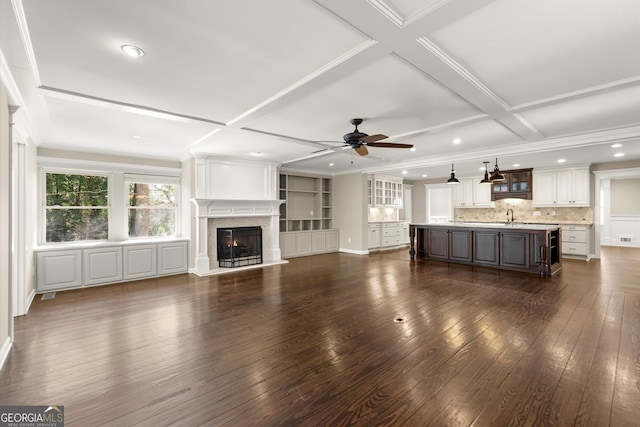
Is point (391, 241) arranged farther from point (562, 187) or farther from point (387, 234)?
point (562, 187)

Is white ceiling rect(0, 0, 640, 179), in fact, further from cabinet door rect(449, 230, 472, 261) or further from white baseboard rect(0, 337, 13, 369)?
cabinet door rect(449, 230, 472, 261)

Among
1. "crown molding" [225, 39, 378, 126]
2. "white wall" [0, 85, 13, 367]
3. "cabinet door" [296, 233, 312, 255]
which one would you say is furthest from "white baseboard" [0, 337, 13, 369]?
"cabinet door" [296, 233, 312, 255]

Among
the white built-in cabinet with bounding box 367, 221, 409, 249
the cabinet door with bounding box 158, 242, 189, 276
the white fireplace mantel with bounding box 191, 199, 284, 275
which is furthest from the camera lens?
the white built-in cabinet with bounding box 367, 221, 409, 249

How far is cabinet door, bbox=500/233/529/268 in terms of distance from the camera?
605cm

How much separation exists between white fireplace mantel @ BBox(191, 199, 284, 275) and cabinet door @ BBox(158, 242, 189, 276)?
299mm

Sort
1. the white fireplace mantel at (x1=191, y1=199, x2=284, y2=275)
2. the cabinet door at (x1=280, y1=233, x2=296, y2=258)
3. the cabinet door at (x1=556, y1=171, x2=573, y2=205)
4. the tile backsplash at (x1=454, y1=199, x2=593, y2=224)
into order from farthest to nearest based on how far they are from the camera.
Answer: the cabinet door at (x1=280, y1=233, x2=296, y2=258)
the tile backsplash at (x1=454, y1=199, x2=593, y2=224)
the cabinet door at (x1=556, y1=171, x2=573, y2=205)
the white fireplace mantel at (x1=191, y1=199, x2=284, y2=275)

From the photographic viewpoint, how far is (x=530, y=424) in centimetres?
178

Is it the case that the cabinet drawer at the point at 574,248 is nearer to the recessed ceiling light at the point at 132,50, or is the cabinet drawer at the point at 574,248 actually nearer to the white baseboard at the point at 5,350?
the recessed ceiling light at the point at 132,50

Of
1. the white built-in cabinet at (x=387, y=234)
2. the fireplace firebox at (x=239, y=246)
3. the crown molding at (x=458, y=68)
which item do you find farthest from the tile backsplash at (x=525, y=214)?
the fireplace firebox at (x=239, y=246)

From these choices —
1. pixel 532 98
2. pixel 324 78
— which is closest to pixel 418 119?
pixel 532 98

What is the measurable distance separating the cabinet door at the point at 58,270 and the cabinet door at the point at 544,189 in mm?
10699

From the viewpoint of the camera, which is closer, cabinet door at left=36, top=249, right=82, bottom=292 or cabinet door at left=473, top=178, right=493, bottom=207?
cabinet door at left=36, top=249, right=82, bottom=292

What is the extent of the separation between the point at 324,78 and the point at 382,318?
9.01ft

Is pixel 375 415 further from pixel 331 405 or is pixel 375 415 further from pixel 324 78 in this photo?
pixel 324 78
